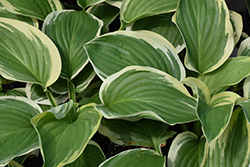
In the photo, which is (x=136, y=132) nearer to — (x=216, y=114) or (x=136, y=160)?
(x=136, y=160)

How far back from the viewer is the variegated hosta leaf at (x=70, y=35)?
2.31 ft

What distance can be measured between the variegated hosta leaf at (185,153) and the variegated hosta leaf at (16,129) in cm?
33

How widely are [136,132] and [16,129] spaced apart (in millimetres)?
323

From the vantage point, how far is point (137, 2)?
0.72m

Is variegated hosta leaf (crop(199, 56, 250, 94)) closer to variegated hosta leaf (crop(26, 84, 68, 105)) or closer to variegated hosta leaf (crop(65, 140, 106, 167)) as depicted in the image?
variegated hosta leaf (crop(65, 140, 106, 167))

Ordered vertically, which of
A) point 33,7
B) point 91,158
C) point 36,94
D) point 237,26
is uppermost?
point 33,7

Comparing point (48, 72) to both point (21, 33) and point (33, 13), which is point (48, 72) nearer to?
point (21, 33)

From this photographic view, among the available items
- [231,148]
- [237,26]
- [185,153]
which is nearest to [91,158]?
[185,153]

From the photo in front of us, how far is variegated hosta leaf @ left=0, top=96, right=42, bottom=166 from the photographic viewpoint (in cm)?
52

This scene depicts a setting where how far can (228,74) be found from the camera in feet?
2.01

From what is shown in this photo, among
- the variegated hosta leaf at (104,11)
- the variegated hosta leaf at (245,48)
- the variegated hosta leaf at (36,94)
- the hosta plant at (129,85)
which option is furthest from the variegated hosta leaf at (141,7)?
the variegated hosta leaf at (36,94)

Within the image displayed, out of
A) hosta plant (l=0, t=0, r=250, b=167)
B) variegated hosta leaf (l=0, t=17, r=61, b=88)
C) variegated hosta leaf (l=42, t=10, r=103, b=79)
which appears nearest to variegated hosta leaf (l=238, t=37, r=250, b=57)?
hosta plant (l=0, t=0, r=250, b=167)

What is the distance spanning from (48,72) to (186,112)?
1.26 ft

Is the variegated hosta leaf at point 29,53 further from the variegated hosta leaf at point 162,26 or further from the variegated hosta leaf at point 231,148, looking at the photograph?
the variegated hosta leaf at point 231,148
